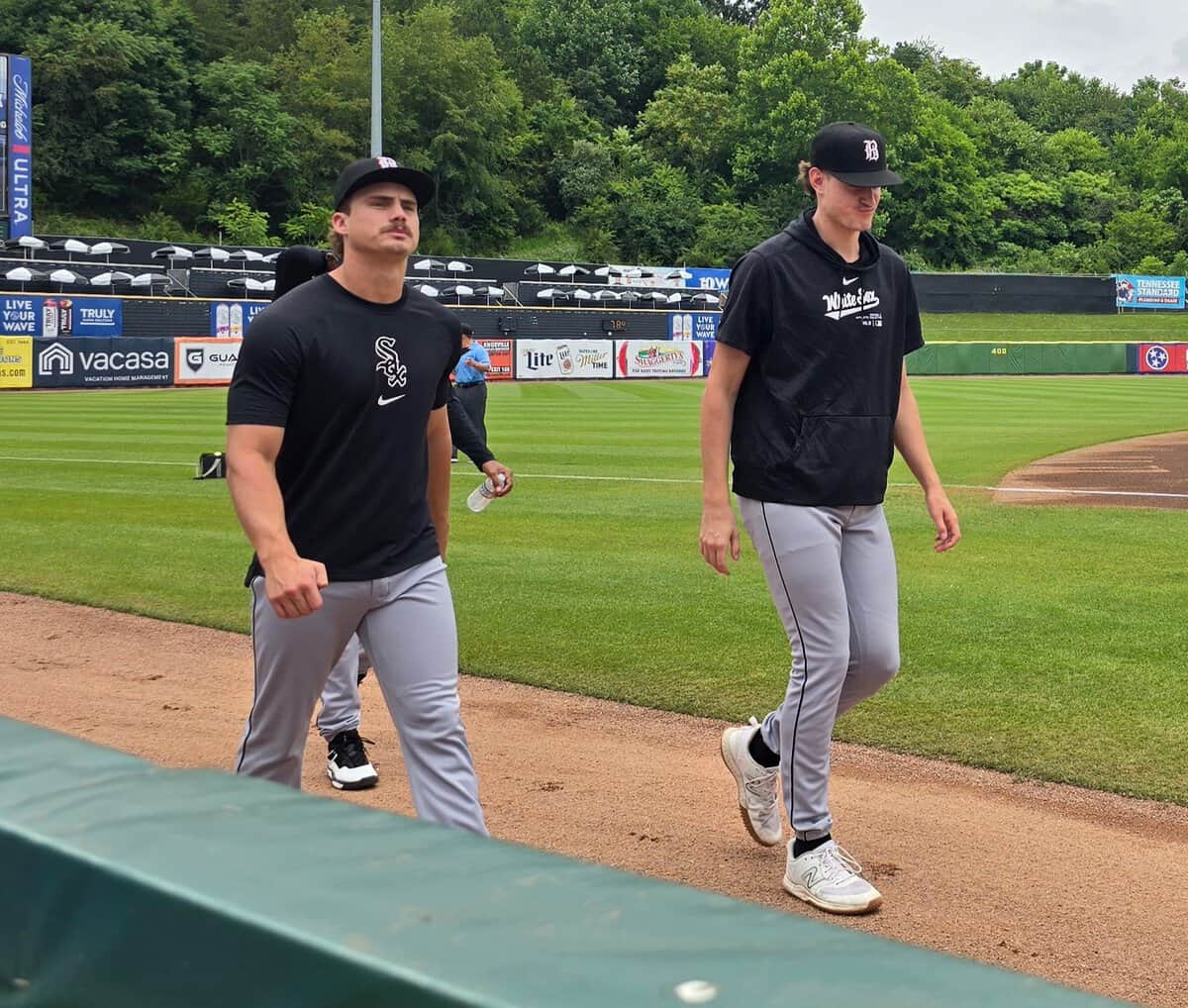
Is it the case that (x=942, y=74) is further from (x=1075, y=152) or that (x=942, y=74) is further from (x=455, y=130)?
(x=455, y=130)

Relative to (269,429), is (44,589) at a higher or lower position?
lower

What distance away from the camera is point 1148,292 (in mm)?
72125

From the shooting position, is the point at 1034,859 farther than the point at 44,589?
No

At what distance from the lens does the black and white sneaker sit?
545cm

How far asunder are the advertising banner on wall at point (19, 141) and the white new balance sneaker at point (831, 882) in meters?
40.5

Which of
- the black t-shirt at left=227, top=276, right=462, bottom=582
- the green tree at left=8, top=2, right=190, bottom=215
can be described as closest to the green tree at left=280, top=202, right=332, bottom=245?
the green tree at left=8, top=2, right=190, bottom=215

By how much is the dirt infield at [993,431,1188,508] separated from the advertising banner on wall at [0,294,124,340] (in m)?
26.3

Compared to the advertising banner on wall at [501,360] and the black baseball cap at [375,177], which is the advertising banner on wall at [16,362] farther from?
the black baseball cap at [375,177]

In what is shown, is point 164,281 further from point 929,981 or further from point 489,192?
point 929,981

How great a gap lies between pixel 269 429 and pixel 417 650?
0.67 meters

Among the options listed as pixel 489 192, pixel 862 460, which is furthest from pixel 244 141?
pixel 862 460

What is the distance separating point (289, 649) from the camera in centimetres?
375

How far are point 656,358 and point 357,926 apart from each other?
46.6m

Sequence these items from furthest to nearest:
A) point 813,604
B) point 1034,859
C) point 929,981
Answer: point 1034,859 → point 813,604 → point 929,981
